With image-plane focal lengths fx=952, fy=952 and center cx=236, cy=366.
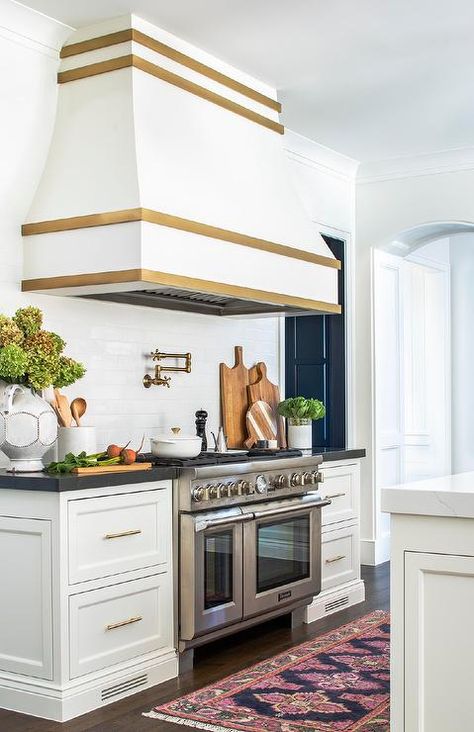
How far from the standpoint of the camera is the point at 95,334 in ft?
14.8

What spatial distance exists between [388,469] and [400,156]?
90.1 inches

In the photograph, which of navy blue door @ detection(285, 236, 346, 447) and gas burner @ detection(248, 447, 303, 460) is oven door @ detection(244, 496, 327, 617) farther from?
navy blue door @ detection(285, 236, 346, 447)

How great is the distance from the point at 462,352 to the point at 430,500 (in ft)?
21.7

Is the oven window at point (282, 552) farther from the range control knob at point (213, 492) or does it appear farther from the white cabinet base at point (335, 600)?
the range control knob at point (213, 492)

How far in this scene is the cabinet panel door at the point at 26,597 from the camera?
3.48 metres

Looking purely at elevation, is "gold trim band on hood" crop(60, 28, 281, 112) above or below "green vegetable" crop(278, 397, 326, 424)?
above

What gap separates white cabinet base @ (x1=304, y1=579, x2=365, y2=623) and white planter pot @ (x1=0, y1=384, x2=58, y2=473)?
1.94m

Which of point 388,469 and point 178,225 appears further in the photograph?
point 388,469

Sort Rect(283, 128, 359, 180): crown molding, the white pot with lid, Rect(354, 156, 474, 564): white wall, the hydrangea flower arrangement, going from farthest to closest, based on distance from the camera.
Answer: Rect(354, 156, 474, 564): white wall → Rect(283, 128, 359, 180): crown molding → the white pot with lid → the hydrangea flower arrangement

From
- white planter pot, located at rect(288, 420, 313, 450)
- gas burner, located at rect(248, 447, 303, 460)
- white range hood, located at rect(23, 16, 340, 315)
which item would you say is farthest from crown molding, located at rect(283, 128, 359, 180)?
gas burner, located at rect(248, 447, 303, 460)

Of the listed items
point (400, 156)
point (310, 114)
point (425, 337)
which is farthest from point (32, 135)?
point (425, 337)

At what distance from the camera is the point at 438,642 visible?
2.47m

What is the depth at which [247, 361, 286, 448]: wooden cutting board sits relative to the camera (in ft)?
18.8

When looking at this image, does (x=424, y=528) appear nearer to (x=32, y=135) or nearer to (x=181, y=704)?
(x=181, y=704)
